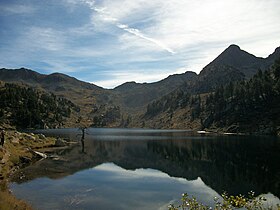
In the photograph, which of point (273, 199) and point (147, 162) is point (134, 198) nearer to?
point (273, 199)

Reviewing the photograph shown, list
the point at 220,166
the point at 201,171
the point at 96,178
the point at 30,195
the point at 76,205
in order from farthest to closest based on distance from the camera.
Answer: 1. the point at 220,166
2. the point at 201,171
3. the point at 96,178
4. the point at 30,195
5. the point at 76,205

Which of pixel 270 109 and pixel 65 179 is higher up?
pixel 270 109

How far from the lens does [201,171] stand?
6681cm

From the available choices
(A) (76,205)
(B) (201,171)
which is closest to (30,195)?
(A) (76,205)

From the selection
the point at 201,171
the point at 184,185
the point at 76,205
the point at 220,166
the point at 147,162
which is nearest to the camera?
the point at 76,205

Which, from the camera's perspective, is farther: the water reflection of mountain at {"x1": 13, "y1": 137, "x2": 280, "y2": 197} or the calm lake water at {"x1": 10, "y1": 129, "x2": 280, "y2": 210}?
the water reflection of mountain at {"x1": 13, "y1": 137, "x2": 280, "y2": 197}

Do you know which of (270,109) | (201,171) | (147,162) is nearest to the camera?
(201,171)

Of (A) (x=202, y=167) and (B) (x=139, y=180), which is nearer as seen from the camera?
(B) (x=139, y=180)

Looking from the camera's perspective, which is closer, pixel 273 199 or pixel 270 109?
pixel 273 199

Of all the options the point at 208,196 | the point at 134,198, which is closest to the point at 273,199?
the point at 208,196

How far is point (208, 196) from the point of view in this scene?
43.9 m

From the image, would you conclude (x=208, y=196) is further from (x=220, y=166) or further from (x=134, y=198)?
(x=220, y=166)

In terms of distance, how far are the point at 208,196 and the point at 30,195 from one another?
25928 millimetres

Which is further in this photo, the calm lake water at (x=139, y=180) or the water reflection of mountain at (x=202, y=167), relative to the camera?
the water reflection of mountain at (x=202, y=167)
